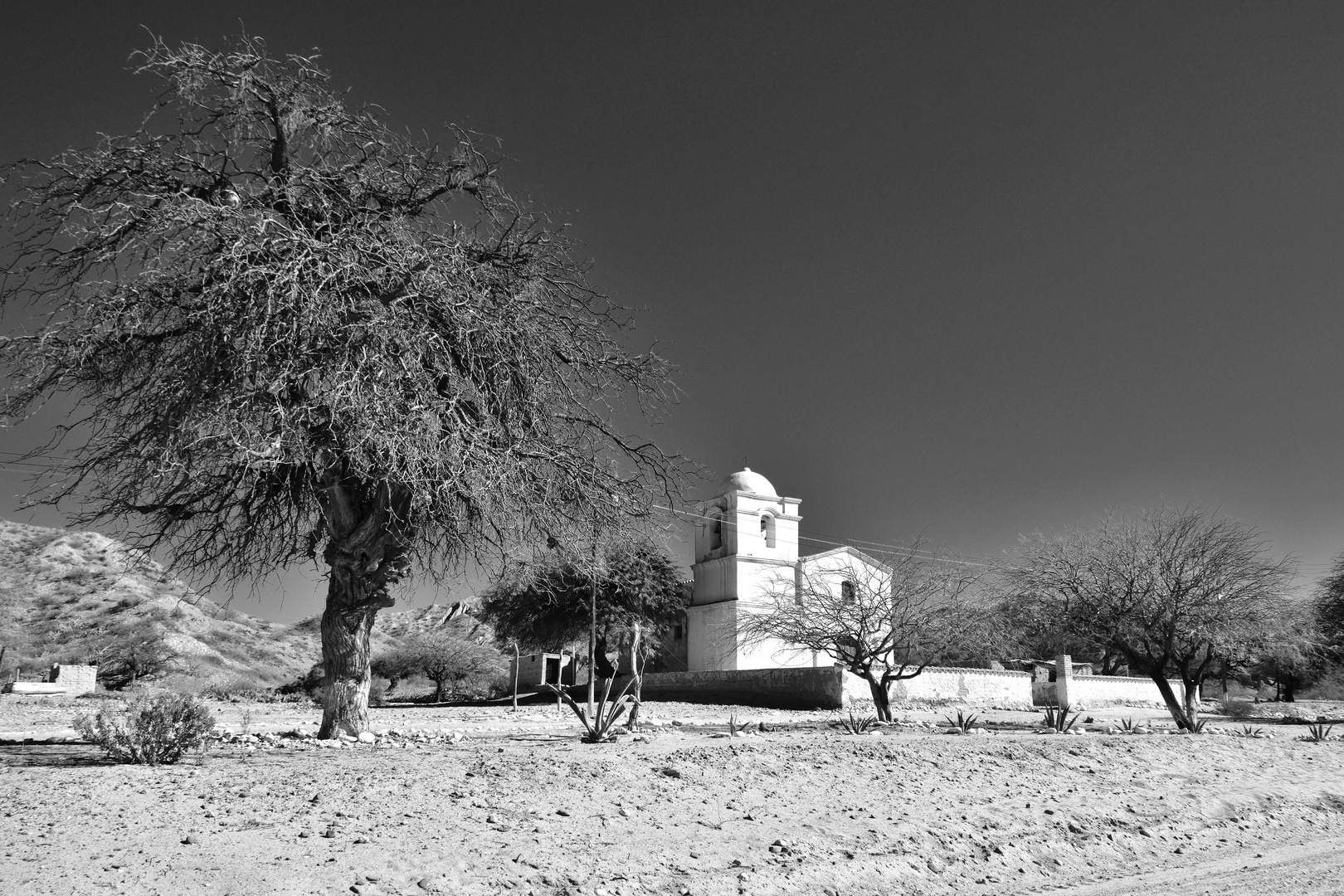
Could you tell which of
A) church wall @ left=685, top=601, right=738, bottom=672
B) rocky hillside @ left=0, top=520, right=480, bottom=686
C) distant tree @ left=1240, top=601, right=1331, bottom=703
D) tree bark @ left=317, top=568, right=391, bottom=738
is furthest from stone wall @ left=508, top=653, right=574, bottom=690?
tree bark @ left=317, top=568, right=391, bottom=738

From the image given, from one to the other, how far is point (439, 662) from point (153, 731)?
39536 millimetres

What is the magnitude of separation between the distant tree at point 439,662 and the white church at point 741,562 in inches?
427

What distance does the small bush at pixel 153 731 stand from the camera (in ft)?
28.8

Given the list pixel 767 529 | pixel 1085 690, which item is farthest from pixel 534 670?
pixel 1085 690

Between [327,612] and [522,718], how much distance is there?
446 inches

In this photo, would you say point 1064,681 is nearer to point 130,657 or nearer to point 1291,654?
point 1291,654

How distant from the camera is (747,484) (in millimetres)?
48094

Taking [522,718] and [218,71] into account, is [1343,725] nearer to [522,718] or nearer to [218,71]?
[522,718]

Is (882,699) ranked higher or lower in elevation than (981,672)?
lower

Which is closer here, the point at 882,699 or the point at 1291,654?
the point at 882,699

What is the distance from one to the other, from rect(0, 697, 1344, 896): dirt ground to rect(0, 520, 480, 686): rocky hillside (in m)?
37.1

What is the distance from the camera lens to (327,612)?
1200cm

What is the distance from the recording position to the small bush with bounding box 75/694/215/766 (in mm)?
8766

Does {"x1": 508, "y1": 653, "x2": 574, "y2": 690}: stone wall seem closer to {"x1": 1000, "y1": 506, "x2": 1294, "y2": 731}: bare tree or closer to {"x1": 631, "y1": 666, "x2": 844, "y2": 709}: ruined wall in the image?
{"x1": 631, "y1": 666, "x2": 844, "y2": 709}: ruined wall
